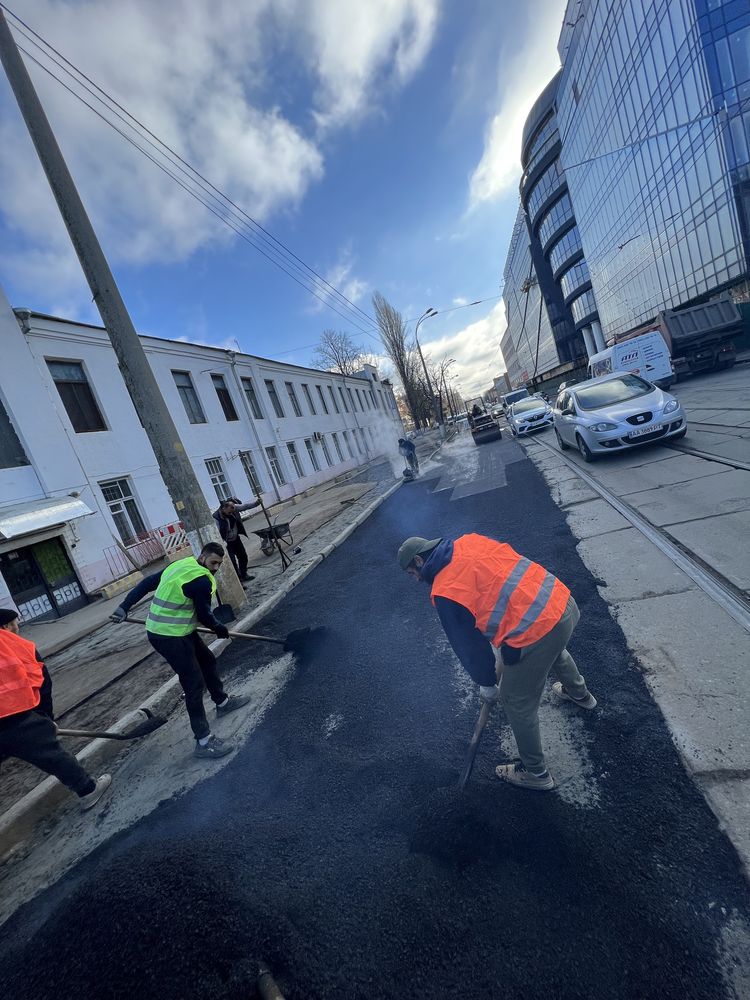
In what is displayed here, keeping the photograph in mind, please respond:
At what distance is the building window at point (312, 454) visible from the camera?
87.1 ft

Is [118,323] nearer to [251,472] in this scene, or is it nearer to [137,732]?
[137,732]

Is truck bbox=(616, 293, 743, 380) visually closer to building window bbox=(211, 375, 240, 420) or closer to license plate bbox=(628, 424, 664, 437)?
license plate bbox=(628, 424, 664, 437)

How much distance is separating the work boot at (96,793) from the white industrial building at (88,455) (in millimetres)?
→ 8678

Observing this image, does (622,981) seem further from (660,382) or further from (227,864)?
(660,382)

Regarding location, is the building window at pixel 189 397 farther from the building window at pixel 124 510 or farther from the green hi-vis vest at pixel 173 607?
the green hi-vis vest at pixel 173 607

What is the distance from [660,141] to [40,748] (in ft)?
142

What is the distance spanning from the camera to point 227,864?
2.42 meters

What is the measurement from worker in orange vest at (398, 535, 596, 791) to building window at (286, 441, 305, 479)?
22.6 m

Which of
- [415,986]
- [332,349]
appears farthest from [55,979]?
[332,349]

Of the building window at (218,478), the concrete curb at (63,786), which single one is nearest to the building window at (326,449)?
the building window at (218,478)

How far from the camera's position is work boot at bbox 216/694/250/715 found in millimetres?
3994

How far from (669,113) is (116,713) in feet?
137

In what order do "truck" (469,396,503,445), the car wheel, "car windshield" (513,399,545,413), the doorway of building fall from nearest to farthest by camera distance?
the car wheel, the doorway of building, "car windshield" (513,399,545,413), "truck" (469,396,503,445)

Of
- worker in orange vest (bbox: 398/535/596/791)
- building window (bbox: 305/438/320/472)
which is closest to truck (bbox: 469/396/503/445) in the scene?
building window (bbox: 305/438/320/472)
